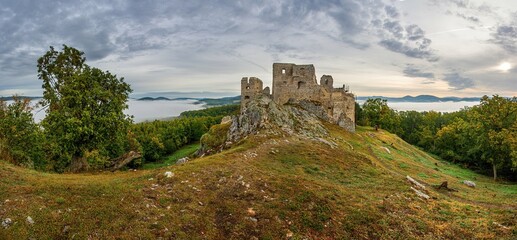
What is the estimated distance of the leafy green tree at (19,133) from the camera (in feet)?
107

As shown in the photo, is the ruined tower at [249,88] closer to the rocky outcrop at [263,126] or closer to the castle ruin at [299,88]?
the castle ruin at [299,88]

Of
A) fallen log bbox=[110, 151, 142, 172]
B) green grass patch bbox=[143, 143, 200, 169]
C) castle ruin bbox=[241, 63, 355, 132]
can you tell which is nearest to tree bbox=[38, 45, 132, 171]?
fallen log bbox=[110, 151, 142, 172]

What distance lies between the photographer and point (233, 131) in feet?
127

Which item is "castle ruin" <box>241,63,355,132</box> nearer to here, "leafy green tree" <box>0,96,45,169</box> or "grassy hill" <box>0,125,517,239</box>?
"leafy green tree" <box>0,96,45,169</box>

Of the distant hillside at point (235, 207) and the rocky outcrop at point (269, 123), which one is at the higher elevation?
the rocky outcrop at point (269, 123)

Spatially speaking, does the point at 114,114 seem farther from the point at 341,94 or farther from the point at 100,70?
the point at 341,94

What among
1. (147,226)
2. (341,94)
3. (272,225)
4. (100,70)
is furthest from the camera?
(341,94)

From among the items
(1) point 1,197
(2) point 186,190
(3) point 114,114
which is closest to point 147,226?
(2) point 186,190

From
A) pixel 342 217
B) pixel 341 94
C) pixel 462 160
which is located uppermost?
pixel 341 94

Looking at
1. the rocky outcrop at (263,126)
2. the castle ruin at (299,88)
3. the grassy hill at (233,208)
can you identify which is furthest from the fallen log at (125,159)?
the castle ruin at (299,88)

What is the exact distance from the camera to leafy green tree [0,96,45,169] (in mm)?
32656

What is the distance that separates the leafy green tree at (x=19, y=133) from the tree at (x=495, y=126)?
61592mm

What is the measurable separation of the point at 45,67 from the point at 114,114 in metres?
13.0

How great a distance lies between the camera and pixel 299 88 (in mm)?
52812
